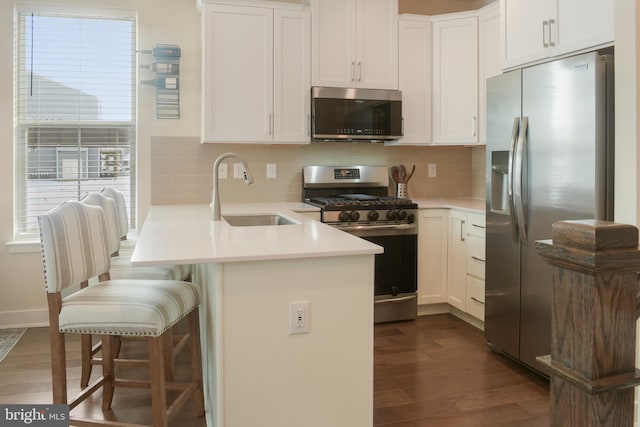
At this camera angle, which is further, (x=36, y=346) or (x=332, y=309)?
(x=36, y=346)

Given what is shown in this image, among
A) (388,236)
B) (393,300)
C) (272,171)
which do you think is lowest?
(393,300)

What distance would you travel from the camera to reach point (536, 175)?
8.79 ft

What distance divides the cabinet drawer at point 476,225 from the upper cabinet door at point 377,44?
1.26 metres

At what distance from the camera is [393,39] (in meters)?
4.05

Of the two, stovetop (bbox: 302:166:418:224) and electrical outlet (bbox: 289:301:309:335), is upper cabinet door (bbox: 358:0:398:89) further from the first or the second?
electrical outlet (bbox: 289:301:309:335)

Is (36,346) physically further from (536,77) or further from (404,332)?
(536,77)

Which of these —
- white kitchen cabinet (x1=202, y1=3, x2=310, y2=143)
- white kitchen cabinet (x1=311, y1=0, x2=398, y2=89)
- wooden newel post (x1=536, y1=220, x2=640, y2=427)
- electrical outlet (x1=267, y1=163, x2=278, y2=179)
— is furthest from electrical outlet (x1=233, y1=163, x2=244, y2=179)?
wooden newel post (x1=536, y1=220, x2=640, y2=427)

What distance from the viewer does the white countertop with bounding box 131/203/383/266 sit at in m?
1.74

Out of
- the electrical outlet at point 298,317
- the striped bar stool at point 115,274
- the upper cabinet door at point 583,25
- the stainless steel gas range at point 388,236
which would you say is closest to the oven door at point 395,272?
the stainless steel gas range at point 388,236

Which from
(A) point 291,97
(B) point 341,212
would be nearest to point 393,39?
(A) point 291,97

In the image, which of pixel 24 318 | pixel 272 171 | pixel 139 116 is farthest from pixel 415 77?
pixel 24 318

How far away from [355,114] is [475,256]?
56.4 inches

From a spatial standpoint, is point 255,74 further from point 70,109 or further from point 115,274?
point 115,274

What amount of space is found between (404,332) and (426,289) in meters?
0.48
